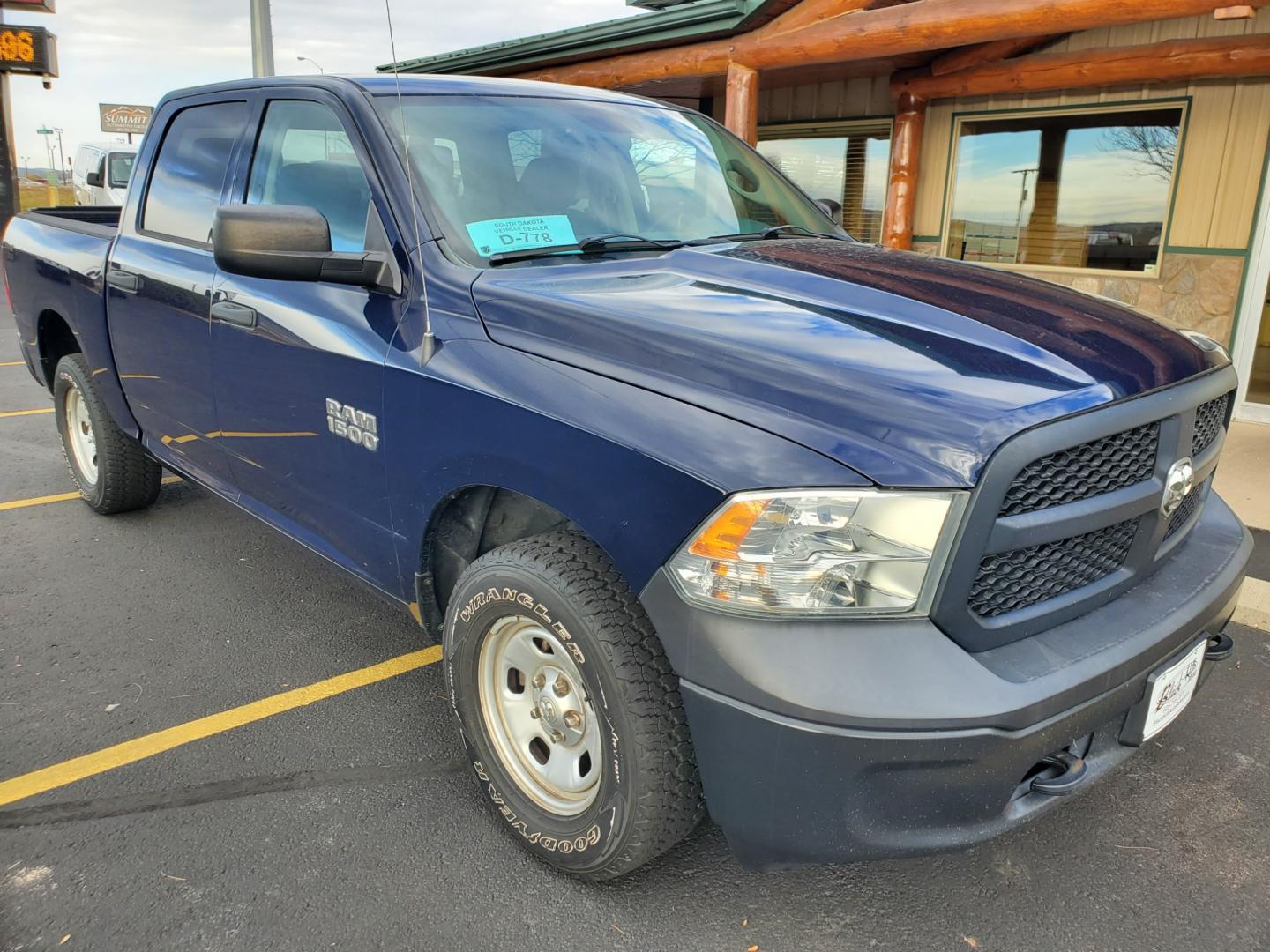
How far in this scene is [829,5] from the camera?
7262mm

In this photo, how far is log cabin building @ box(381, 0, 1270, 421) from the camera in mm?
6734

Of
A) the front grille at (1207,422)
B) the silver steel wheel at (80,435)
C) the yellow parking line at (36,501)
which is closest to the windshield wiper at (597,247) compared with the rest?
the front grille at (1207,422)

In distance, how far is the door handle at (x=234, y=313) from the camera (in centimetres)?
307

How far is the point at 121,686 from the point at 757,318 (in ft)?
8.36

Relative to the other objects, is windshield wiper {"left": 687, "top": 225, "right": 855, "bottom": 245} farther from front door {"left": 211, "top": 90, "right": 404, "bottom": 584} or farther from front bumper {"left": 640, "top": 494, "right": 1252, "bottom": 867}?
front bumper {"left": 640, "top": 494, "right": 1252, "bottom": 867}

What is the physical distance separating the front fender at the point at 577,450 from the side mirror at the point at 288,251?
265mm

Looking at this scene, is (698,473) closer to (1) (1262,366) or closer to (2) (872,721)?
(2) (872,721)

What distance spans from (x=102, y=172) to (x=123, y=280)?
54.4ft

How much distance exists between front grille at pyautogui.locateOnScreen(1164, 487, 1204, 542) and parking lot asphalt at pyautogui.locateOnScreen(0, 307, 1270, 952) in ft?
2.53

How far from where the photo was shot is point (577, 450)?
2.01 m

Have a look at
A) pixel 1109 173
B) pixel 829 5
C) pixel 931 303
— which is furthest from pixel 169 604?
pixel 1109 173

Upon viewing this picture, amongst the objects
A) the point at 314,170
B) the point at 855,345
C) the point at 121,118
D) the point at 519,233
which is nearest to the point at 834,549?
the point at 855,345

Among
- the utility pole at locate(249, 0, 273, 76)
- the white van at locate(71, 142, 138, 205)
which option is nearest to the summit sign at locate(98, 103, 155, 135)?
the white van at locate(71, 142, 138, 205)

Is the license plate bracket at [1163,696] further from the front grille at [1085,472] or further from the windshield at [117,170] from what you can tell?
the windshield at [117,170]
